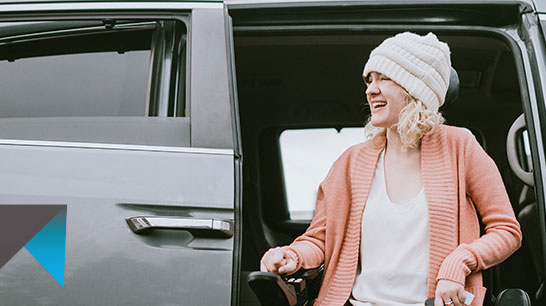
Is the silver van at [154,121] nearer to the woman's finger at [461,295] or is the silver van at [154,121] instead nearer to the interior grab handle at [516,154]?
the interior grab handle at [516,154]

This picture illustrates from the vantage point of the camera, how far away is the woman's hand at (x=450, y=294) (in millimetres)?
1582

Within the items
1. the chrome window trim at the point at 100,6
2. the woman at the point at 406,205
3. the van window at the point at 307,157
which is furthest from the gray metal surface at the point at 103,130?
the van window at the point at 307,157

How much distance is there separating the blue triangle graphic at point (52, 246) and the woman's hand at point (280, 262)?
21.8 inches

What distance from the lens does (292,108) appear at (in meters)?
4.04

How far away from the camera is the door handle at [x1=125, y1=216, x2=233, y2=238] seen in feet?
5.77

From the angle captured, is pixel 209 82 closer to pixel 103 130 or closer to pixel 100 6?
pixel 103 130

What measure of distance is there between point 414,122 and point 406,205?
240mm

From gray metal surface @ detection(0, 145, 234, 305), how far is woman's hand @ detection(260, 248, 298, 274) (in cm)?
11

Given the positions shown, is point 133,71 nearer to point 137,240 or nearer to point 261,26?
point 261,26

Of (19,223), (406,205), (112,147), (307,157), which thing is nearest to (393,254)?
(406,205)

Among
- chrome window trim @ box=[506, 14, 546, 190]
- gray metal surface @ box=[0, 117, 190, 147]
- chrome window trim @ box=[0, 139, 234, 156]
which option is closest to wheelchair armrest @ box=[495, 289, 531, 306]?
chrome window trim @ box=[506, 14, 546, 190]

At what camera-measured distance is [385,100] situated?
189cm

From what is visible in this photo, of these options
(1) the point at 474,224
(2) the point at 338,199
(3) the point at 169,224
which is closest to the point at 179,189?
(3) the point at 169,224

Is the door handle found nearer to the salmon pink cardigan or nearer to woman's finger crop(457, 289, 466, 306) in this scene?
the salmon pink cardigan
